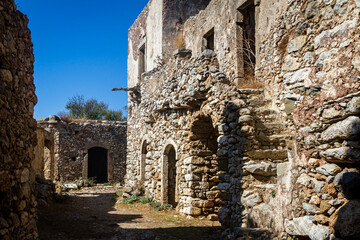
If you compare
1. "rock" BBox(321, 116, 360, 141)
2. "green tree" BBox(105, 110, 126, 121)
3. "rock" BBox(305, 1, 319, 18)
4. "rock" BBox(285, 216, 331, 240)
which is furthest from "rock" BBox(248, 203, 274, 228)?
"green tree" BBox(105, 110, 126, 121)

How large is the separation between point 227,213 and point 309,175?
280 cm

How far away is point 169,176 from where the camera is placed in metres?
10.1

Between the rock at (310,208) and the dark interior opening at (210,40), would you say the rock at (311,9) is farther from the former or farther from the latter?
the dark interior opening at (210,40)

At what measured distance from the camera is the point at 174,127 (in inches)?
376

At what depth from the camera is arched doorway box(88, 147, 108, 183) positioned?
779 inches

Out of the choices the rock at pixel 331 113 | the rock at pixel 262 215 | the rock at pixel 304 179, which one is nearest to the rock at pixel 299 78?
the rock at pixel 331 113

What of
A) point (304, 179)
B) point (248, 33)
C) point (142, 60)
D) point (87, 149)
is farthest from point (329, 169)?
point (87, 149)

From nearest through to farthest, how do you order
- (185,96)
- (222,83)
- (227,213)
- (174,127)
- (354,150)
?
1. (354,150)
2. (227,213)
3. (222,83)
4. (185,96)
5. (174,127)

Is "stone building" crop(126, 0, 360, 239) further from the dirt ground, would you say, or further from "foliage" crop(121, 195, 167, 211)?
the dirt ground

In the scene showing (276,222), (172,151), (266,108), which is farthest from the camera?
(172,151)

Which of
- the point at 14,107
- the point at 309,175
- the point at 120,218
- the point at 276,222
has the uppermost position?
the point at 14,107

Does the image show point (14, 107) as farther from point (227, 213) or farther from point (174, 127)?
point (174, 127)

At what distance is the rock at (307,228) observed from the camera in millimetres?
3242

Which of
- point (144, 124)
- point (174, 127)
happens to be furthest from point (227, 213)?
point (144, 124)
